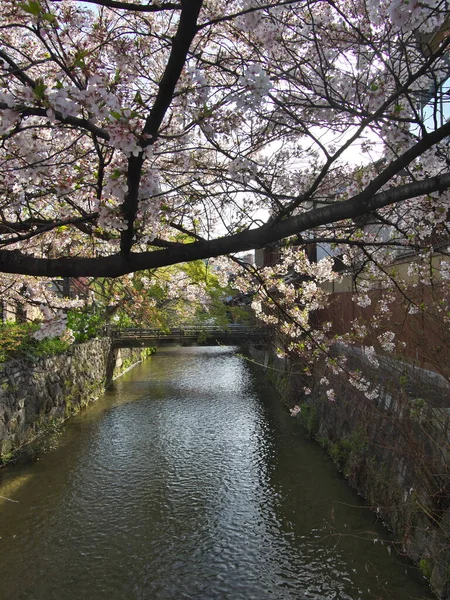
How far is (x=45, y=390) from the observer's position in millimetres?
11344

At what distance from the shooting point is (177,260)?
290cm

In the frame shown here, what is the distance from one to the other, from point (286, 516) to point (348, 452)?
216cm

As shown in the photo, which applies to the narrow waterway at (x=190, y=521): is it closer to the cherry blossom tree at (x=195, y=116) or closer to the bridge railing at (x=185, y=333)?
the cherry blossom tree at (x=195, y=116)

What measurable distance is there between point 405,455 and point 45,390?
27.7 feet

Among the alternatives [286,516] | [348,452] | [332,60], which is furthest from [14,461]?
[332,60]

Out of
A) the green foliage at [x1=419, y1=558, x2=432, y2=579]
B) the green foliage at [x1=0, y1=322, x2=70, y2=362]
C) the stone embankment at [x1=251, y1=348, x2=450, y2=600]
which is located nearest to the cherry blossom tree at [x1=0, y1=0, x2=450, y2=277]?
the stone embankment at [x1=251, y1=348, x2=450, y2=600]

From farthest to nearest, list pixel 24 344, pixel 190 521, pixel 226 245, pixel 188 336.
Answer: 1. pixel 188 336
2. pixel 24 344
3. pixel 190 521
4. pixel 226 245

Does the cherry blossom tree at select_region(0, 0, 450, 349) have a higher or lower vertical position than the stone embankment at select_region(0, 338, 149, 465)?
higher

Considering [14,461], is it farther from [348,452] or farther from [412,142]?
[412,142]

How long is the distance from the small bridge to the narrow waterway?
21.1 feet

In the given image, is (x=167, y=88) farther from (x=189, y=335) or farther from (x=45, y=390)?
(x=189, y=335)

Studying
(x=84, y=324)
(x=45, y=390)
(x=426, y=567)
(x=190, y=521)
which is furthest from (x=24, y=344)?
(x=426, y=567)

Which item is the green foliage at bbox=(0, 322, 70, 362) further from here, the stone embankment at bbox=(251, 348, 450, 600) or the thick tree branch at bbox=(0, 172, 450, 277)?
the thick tree branch at bbox=(0, 172, 450, 277)

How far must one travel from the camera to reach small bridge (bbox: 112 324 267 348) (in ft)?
60.2
